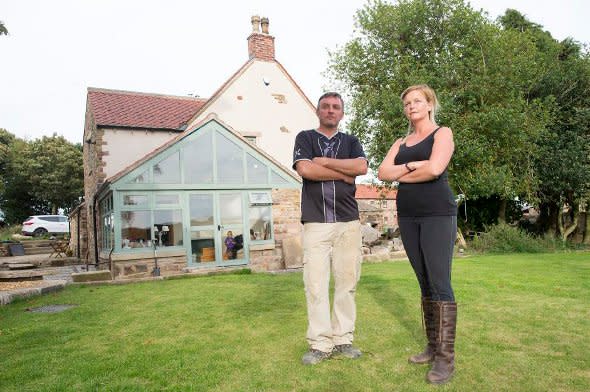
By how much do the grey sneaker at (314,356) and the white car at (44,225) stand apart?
114 feet

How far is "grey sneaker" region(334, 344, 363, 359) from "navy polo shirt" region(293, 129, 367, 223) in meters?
1.07

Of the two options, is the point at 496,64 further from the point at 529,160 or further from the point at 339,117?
the point at 339,117

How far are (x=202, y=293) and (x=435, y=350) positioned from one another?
487 cm

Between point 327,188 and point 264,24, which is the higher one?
point 264,24

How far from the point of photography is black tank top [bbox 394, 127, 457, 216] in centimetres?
329

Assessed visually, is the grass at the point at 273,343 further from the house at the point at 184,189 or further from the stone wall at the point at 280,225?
the stone wall at the point at 280,225

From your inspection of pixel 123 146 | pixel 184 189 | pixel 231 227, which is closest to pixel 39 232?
pixel 123 146

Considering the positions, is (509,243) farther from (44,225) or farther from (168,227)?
(44,225)

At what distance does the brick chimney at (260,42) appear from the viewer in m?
20.1

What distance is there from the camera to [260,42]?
20219 millimetres

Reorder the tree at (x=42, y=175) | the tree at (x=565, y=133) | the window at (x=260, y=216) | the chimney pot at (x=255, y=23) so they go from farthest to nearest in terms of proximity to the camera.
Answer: the tree at (x=42, y=175) → the chimney pot at (x=255, y=23) → the tree at (x=565, y=133) → the window at (x=260, y=216)

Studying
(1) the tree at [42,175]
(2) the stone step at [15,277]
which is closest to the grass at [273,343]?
(2) the stone step at [15,277]

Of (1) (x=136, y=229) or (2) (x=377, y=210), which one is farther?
(2) (x=377, y=210)

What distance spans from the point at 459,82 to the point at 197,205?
39.8ft
